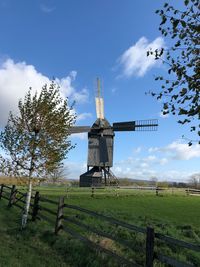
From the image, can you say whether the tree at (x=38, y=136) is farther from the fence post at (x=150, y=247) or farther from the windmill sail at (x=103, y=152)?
the windmill sail at (x=103, y=152)

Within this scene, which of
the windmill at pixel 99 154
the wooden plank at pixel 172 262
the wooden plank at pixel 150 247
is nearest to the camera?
the wooden plank at pixel 172 262

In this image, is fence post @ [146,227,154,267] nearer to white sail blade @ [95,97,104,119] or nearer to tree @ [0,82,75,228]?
tree @ [0,82,75,228]

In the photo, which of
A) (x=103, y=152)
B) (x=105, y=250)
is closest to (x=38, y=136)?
(x=105, y=250)

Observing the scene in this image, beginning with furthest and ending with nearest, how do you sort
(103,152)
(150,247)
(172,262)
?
1. (103,152)
2. (150,247)
3. (172,262)

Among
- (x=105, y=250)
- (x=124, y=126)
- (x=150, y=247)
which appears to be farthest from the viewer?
(x=124, y=126)

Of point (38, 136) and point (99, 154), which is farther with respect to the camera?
point (99, 154)

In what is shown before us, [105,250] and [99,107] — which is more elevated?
[99,107]

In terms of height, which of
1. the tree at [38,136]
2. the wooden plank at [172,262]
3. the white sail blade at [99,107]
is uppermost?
the white sail blade at [99,107]

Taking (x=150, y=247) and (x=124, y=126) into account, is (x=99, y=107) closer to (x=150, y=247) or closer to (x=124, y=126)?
(x=124, y=126)

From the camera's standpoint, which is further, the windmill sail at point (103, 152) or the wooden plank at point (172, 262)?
the windmill sail at point (103, 152)

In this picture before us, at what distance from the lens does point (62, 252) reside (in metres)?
8.70

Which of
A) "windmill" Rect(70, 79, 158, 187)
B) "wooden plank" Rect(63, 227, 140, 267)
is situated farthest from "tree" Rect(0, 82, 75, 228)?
"windmill" Rect(70, 79, 158, 187)

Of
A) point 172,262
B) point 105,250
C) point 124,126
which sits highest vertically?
point 124,126

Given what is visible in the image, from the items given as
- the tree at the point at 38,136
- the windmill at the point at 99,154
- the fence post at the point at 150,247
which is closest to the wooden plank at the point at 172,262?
the fence post at the point at 150,247
